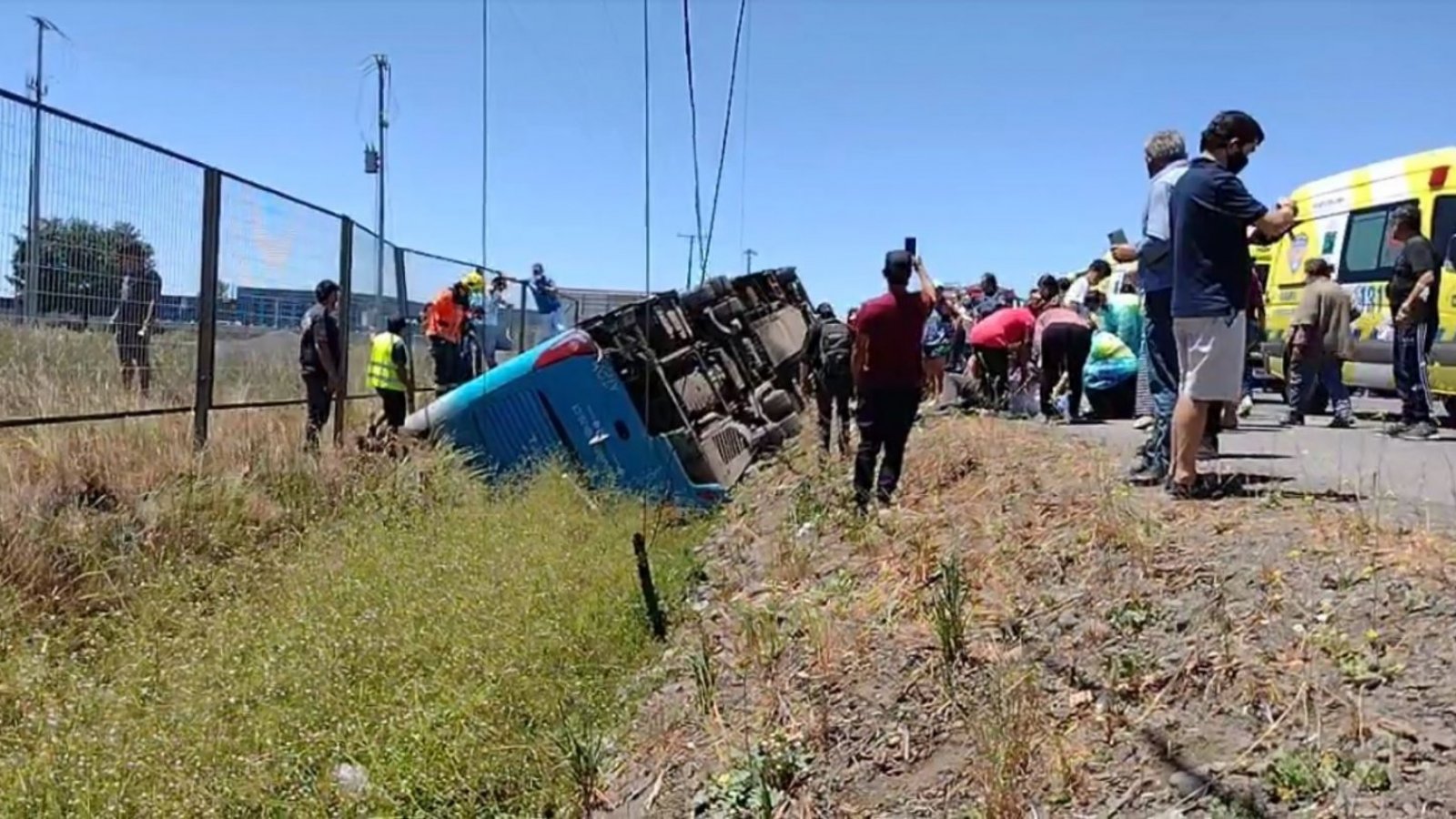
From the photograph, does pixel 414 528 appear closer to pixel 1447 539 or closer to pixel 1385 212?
pixel 1447 539

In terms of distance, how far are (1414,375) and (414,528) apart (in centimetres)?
714

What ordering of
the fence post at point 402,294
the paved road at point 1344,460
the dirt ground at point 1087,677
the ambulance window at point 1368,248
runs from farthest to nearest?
the fence post at point 402,294
the ambulance window at point 1368,248
the paved road at point 1344,460
the dirt ground at point 1087,677

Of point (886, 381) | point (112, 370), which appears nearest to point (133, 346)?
point (112, 370)

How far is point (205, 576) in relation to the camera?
19.4 feet

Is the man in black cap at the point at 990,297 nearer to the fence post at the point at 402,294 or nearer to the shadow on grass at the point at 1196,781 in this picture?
the fence post at the point at 402,294

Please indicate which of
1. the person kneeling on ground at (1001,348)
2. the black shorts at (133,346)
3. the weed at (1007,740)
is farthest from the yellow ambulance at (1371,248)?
the black shorts at (133,346)

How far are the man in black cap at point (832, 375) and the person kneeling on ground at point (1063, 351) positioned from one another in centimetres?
181

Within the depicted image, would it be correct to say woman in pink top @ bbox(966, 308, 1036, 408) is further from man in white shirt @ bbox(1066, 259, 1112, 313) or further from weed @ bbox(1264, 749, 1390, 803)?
weed @ bbox(1264, 749, 1390, 803)

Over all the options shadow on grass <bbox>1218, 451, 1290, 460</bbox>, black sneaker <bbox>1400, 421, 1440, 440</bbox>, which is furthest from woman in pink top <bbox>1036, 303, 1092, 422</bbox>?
shadow on grass <bbox>1218, 451, 1290, 460</bbox>

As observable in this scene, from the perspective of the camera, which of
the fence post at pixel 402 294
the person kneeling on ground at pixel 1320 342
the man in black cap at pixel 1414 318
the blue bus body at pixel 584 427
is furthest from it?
the fence post at pixel 402 294

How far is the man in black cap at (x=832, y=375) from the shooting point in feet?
32.1

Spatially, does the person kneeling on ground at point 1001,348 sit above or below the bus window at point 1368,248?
below

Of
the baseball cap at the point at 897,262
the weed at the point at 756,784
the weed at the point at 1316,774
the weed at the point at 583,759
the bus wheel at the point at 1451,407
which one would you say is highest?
the baseball cap at the point at 897,262

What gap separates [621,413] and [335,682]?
4624mm
